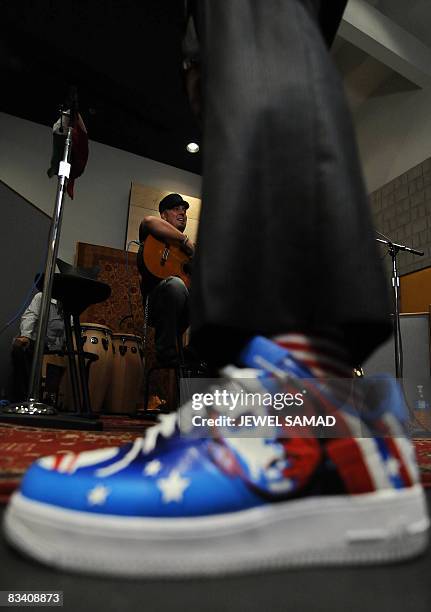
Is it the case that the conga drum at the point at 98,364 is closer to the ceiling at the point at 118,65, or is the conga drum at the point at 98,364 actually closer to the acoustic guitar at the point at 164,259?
the acoustic guitar at the point at 164,259

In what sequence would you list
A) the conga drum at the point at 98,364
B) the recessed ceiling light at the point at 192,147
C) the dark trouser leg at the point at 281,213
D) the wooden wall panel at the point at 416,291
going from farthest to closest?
the recessed ceiling light at the point at 192,147 → the wooden wall panel at the point at 416,291 → the conga drum at the point at 98,364 → the dark trouser leg at the point at 281,213

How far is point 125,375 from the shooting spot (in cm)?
315

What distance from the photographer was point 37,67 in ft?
12.9

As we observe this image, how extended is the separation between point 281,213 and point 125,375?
114 inches

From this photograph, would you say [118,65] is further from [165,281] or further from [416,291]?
[416,291]

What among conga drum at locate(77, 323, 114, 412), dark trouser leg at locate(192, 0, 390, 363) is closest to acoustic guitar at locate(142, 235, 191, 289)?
conga drum at locate(77, 323, 114, 412)

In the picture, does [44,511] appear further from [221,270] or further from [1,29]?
[1,29]

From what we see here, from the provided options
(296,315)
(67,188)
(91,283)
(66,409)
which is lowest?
(66,409)

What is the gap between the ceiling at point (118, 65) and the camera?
136 inches

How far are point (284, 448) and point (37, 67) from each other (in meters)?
4.60

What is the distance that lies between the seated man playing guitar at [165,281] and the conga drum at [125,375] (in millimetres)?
970

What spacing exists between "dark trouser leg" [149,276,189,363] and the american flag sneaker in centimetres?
164

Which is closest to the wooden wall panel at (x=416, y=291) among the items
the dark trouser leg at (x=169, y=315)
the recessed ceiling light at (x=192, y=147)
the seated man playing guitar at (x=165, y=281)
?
the seated man playing guitar at (x=165, y=281)

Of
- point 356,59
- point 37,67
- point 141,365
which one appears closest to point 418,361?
point 141,365
